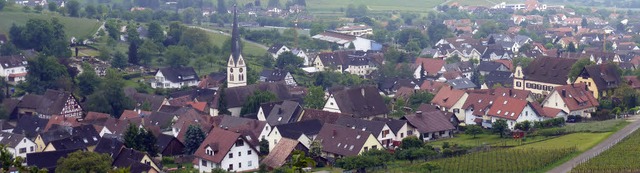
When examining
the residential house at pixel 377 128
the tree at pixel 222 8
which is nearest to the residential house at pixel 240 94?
the residential house at pixel 377 128

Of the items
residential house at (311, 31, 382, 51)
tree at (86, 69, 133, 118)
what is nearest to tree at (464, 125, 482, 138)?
tree at (86, 69, 133, 118)

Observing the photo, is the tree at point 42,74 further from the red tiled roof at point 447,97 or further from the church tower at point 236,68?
the red tiled roof at point 447,97

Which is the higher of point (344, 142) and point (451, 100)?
point (451, 100)

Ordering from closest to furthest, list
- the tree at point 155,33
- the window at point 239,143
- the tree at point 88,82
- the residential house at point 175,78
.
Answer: the window at point 239,143 → the tree at point 88,82 → the residential house at point 175,78 → the tree at point 155,33

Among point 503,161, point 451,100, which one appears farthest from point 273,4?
point 503,161

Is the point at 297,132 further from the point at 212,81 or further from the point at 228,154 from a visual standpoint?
the point at 212,81

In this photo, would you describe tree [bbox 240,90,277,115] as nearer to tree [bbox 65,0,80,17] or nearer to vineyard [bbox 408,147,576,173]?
vineyard [bbox 408,147,576,173]

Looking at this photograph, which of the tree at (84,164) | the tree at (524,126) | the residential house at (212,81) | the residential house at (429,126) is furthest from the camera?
the residential house at (212,81)
